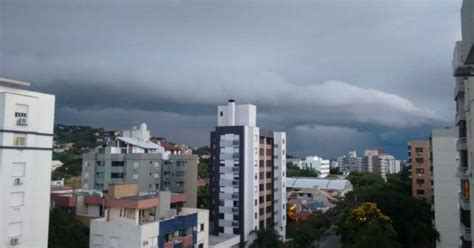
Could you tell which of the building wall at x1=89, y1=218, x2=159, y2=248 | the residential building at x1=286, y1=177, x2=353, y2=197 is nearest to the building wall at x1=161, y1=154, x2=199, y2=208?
the building wall at x1=89, y1=218, x2=159, y2=248

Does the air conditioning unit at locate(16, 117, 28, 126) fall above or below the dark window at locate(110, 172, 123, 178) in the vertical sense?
above

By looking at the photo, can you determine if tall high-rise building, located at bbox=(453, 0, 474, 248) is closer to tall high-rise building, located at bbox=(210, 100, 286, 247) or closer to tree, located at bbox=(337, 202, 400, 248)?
tree, located at bbox=(337, 202, 400, 248)

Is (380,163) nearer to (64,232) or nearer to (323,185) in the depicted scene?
(323,185)

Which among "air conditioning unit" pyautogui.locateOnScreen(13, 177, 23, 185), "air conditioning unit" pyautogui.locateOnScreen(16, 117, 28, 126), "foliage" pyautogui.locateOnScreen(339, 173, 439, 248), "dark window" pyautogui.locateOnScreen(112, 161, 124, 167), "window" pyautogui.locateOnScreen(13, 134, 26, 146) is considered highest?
"air conditioning unit" pyautogui.locateOnScreen(16, 117, 28, 126)

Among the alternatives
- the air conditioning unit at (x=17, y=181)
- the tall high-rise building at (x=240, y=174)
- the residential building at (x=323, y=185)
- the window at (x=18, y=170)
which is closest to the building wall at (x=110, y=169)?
the tall high-rise building at (x=240, y=174)

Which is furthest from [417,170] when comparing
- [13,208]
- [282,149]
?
[13,208]

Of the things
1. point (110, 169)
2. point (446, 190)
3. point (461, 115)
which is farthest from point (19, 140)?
point (446, 190)
